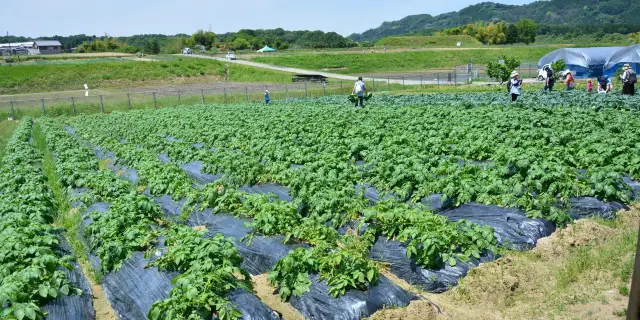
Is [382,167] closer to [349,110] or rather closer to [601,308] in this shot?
[601,308]

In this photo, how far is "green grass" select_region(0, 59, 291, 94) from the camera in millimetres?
53844

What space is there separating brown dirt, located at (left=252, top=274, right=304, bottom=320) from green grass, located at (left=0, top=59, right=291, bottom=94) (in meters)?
51.7

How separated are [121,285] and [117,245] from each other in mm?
698

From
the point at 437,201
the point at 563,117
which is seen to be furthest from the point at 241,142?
the point at 563,117

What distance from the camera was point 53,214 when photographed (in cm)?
1055

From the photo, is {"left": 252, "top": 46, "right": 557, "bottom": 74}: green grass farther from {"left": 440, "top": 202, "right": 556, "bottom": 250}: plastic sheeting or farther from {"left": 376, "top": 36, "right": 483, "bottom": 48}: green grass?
{"left": 440, "top": 202, "right": 556, "bottom": 250}: plastic sheeting

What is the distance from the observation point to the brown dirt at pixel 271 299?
620 cm

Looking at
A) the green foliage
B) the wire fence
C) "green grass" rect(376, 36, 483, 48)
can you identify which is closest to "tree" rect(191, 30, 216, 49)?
"green grass" rect(376, 36, 483, 48)

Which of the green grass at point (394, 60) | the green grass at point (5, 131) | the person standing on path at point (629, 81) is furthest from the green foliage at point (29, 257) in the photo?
the green grass at point (394, 60)

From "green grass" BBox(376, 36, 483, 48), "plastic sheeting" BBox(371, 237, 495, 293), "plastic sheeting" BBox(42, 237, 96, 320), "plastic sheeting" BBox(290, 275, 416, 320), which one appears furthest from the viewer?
"green grass" BBox(376, 36, 483, 48)

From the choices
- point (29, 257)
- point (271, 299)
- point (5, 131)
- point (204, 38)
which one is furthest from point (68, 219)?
point (204, 38)

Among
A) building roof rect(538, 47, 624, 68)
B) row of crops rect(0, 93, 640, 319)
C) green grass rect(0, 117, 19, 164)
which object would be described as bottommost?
green grass rect(0, 117, 19, 164)

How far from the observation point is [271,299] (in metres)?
6.58

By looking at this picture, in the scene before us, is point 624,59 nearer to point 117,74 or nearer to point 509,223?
point 509,223
